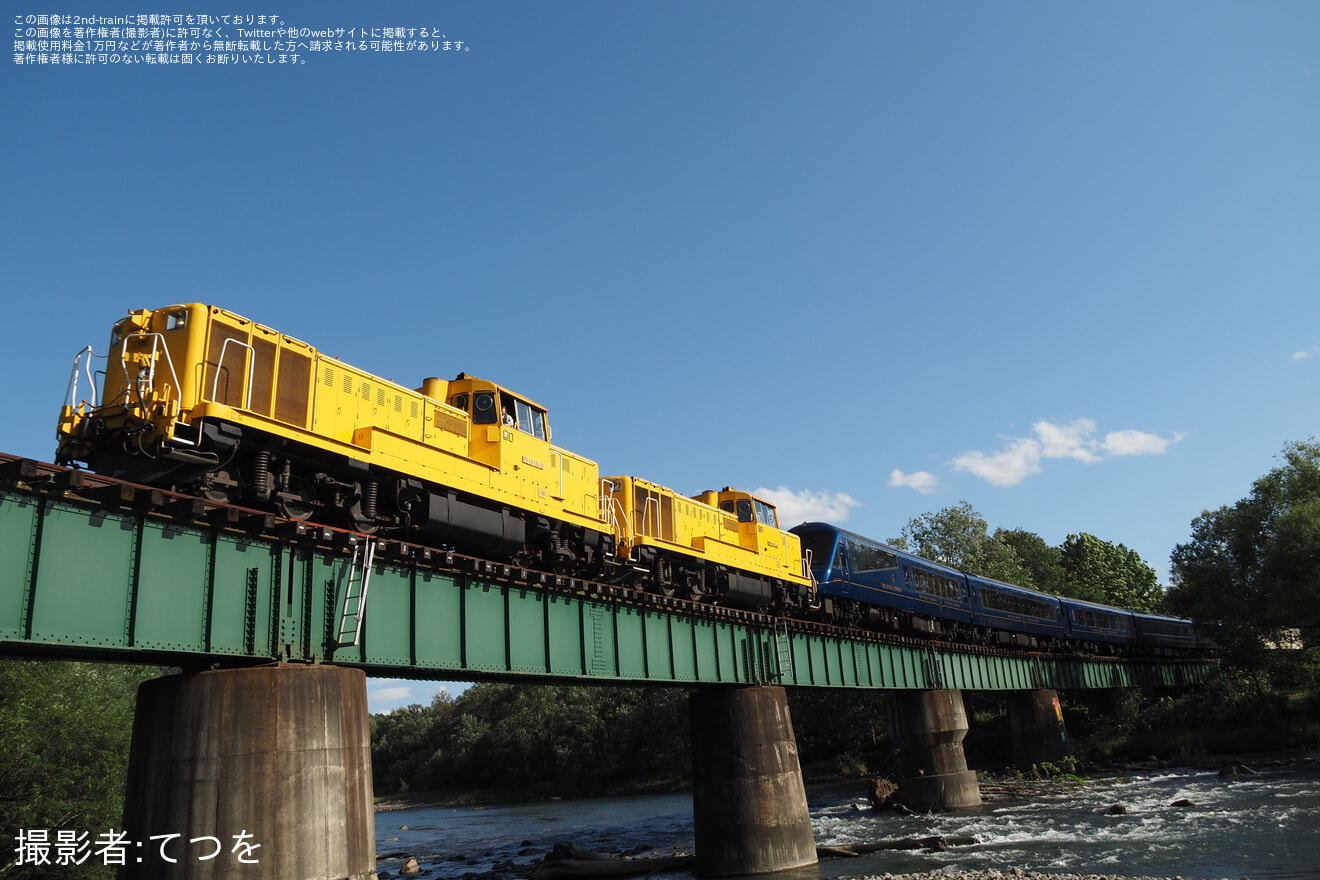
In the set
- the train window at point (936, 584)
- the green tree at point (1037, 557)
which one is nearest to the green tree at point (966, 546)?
the green tree at point (1037, 557)

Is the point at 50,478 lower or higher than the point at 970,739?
higher

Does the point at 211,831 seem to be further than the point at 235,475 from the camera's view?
No

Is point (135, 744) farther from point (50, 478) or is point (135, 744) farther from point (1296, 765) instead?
point (1296, 765)

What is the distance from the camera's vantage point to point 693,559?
25.6 meters

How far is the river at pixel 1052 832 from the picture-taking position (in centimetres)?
2219

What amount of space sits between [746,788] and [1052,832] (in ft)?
38.4

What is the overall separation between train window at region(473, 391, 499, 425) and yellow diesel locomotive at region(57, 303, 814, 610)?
3 centimetres

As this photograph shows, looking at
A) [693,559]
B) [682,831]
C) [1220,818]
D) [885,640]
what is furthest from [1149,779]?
[693,559]

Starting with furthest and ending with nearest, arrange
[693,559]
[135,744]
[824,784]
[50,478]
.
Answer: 1. [824,784]
2. [693,559]
3. [135,744]
4. [50,478]

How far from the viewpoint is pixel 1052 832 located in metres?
28.6

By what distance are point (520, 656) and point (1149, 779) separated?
39.9 metres

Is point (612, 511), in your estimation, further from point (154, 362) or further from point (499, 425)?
point (154, 362)

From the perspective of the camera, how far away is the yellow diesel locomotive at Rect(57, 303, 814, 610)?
13.1m

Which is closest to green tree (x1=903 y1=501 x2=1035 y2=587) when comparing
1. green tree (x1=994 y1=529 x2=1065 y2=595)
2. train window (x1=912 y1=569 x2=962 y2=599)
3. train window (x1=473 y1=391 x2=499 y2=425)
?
green tree (x1=994 y1=529 x2=1065 y2=595)
